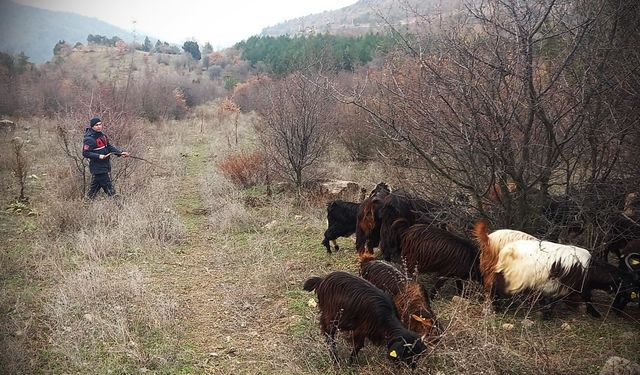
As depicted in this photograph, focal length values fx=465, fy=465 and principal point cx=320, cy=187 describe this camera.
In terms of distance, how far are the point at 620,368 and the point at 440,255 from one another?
2.16 metres

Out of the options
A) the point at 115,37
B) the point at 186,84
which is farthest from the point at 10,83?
the point at 115,37

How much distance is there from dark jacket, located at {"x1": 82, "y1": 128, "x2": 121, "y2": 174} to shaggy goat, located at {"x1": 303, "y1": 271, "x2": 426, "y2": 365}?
20.3 feet

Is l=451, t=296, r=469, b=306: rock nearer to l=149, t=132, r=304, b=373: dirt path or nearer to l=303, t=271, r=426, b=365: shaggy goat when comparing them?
l=303, t=271, r=426, b=365: shaggy goat

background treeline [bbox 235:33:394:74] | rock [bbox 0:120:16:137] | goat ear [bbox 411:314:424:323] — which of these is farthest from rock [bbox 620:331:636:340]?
rock [bbox 0:120:16:137]

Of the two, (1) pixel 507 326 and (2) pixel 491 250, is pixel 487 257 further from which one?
(1) pixel 507 326

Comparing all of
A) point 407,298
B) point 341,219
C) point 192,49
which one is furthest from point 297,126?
point 192,49

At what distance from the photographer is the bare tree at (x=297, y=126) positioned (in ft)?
35.0

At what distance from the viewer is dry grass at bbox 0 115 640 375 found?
4.39m

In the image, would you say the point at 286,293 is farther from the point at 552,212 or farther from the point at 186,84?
the point at 186,84

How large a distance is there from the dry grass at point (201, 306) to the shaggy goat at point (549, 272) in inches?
11.1

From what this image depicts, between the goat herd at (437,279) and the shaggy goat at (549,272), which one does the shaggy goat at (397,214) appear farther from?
the shaggy goat at (549,272)

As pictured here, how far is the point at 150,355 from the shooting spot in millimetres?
4637

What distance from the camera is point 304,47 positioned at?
22.3 m

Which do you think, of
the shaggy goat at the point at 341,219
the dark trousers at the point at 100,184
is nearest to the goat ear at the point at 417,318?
the shaggy goat at the point at 341,219
